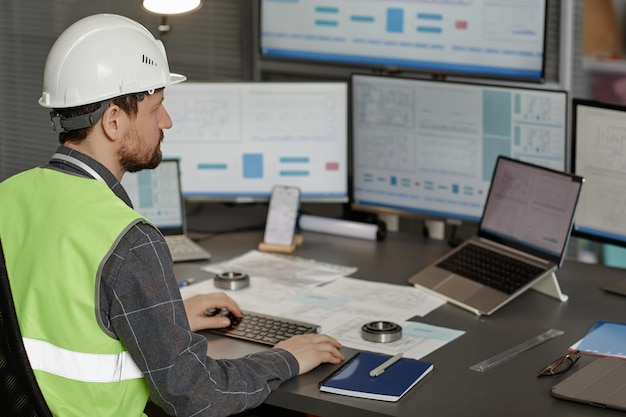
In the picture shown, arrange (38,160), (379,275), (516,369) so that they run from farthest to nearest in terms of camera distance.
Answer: (38,160) → (379,275) → (516,369)

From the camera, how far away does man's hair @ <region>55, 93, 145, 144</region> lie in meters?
1.89

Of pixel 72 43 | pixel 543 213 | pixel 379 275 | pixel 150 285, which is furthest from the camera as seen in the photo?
pixel 379 275

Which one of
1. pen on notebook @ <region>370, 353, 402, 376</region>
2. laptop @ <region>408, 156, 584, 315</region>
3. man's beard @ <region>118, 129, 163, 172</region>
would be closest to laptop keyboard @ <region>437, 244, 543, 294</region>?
laptop @ <region>408, 156, 584, 315</region>

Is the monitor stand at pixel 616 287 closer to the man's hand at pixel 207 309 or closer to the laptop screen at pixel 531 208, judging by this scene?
the laptop screen at pixel 531 208

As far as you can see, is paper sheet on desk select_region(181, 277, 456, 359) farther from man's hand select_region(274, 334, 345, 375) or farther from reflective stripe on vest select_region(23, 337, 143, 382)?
reflective stripe on vest select_region(23, 337, 143, 382)

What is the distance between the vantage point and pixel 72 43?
6.21 feet

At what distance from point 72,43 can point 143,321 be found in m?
0.52

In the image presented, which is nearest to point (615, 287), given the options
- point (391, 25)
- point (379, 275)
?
point (379, 275)

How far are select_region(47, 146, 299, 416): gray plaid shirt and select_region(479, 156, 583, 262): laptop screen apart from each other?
96 cm

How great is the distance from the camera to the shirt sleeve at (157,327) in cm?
177

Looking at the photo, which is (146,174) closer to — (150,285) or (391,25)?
(391,25)

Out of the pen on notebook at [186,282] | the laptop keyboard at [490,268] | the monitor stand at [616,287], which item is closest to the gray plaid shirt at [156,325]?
the pen on notebook at [186,282]

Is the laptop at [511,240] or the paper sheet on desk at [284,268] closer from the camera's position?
the laptop at [511,240]

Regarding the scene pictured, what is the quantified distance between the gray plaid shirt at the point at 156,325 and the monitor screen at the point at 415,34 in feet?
4.56
